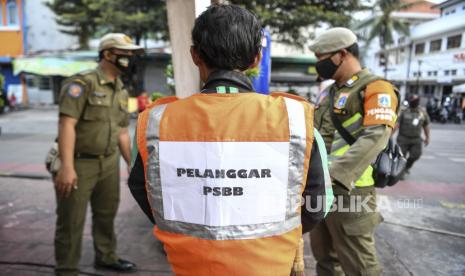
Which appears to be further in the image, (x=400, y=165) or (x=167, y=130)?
(x=400, y=165)

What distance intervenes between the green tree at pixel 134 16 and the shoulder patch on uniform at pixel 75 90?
1267 centimetres

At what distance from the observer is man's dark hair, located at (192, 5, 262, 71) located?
1.11m

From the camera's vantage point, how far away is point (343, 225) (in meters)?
2.04

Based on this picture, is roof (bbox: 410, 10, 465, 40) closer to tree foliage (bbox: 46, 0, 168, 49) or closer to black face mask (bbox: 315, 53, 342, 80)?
black face mask (bbox: 315, 53, 342, 80)

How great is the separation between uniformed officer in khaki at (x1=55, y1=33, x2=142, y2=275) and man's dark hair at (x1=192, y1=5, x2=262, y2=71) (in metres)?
1.64

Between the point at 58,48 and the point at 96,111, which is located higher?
the point at 58,48

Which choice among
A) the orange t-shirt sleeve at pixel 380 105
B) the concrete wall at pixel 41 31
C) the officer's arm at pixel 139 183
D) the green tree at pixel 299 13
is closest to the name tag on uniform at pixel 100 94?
the officer's arm at pixel 139 183

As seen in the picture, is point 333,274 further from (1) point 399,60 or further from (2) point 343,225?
(1) point 399,60

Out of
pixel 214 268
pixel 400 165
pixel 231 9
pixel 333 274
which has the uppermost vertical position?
pixel 231 9

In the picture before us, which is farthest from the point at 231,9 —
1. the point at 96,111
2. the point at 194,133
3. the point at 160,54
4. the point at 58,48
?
the point at 58,48

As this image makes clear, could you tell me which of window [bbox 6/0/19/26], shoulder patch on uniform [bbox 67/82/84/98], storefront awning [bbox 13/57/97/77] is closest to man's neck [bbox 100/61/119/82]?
shoulder patch on uniform [bbox 67/82/84/98]

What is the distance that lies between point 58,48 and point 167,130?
25.5 metres

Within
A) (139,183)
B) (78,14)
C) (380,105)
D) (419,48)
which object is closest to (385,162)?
(380,105)

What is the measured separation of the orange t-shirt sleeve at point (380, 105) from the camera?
1855mm
